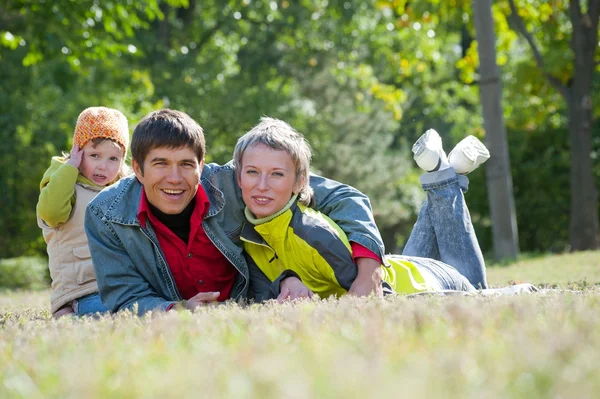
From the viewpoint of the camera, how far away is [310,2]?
2509cm

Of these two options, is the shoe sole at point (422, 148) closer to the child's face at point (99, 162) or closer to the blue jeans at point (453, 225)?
the blue jeans at point (453, 225)

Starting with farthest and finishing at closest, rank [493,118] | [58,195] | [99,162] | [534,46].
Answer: [534,46]
[493,118]
[99,162]
[58,195]

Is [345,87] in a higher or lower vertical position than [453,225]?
higher

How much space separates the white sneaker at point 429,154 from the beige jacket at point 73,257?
230 cm

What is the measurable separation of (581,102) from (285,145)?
1109 centimetres

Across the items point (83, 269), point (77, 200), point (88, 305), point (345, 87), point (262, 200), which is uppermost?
point (345, 87)

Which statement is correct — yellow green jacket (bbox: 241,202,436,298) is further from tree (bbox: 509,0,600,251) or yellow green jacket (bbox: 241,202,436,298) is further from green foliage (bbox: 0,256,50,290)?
green foliage (bbox: 0,256,50,290)

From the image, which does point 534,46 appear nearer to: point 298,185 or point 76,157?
point 298,185

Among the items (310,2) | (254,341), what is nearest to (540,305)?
(254,341)

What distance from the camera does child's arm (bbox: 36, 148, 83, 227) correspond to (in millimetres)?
5059

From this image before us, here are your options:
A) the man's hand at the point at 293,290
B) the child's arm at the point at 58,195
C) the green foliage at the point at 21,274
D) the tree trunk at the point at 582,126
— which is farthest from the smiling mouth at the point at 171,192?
the tree trunk at the point at 582,126

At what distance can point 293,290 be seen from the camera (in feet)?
14.1

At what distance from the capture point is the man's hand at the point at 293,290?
A: 4.22 m

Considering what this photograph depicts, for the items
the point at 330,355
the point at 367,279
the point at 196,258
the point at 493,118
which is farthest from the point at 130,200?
the point at 493,118
